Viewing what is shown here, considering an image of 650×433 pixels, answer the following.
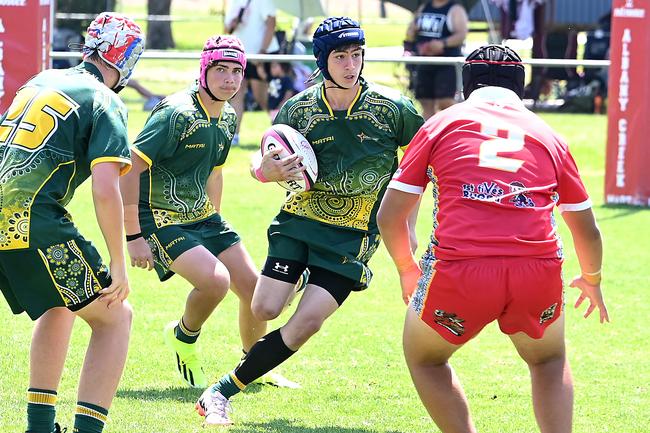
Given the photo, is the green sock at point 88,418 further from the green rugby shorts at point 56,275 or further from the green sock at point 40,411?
the green rugby shorts at point 56,275

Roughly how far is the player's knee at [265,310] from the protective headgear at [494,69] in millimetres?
1731

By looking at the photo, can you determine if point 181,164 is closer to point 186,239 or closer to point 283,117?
point 186,239

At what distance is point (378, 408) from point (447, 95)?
9.71 m

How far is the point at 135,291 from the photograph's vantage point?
8.86 metres

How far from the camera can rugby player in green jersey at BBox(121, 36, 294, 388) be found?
6375 millimetres

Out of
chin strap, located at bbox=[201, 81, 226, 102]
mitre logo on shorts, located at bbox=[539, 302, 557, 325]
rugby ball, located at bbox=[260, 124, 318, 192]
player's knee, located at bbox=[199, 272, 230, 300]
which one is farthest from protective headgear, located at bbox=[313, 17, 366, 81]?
mitre logo on shorts, located at bbox=[539, 302, 557, 325]

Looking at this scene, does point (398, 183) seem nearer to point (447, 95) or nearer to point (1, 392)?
point (1, 392)

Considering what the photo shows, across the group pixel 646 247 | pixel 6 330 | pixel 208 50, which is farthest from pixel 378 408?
pixel 646 247

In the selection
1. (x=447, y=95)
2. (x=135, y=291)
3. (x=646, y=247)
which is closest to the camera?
(x=135, y=291)

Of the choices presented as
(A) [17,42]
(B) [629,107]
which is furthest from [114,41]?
(B) [629,107]

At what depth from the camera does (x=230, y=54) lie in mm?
6480

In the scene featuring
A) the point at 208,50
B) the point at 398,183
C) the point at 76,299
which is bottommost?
the point at 76,299

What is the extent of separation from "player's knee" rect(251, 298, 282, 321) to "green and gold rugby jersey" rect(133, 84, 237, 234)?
2.23 feet

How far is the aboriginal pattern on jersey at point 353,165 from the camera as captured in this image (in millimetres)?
6293
